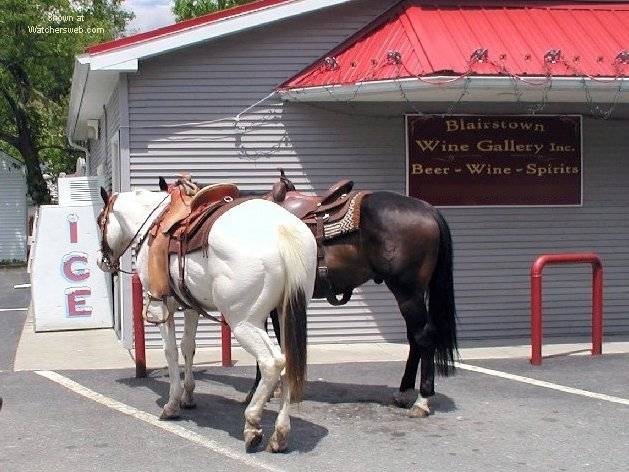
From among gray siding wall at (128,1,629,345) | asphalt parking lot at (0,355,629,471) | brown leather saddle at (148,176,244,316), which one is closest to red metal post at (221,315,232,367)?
asphalt parking lot at (0,355,629,471)

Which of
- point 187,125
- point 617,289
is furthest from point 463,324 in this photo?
point 187,125

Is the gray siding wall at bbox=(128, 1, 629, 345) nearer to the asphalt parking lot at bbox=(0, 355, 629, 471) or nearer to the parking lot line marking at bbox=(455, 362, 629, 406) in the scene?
the parking lot line marking at bbox=(455, 362, 629, 406)

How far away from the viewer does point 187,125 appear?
10.4 metres

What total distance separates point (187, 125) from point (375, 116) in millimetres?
2135

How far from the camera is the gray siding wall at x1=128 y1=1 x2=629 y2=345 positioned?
1041 centimetres

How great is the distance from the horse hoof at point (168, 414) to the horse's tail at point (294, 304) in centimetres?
134

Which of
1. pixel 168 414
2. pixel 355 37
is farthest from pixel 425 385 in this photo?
pixel 355 37

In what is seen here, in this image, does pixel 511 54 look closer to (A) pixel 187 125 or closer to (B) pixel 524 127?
(B) pixel 524 127

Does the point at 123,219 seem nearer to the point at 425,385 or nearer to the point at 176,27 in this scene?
the point at 425,385

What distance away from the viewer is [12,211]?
1107 inches

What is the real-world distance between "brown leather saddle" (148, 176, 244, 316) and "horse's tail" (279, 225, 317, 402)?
64cm

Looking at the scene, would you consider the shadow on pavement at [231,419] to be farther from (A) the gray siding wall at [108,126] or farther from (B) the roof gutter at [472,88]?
(A) the gray siding wall at [108,126]

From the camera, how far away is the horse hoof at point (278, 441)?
613 centimetres

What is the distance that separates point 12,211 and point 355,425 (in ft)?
76.2
